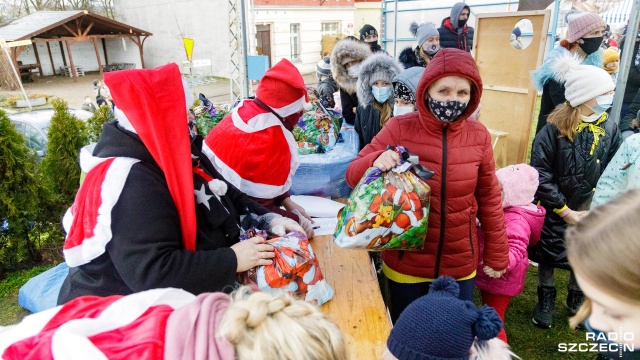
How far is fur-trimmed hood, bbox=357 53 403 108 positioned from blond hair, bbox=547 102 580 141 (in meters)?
1.33

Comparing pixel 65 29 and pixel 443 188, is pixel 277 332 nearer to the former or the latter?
pixel 443 188

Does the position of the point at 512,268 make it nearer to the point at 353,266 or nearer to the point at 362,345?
the point at 353,266

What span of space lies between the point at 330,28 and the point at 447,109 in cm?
2261

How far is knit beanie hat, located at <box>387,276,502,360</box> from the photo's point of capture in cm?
120

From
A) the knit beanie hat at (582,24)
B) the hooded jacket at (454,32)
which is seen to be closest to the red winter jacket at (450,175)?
the knit beanie hat at (582,24)

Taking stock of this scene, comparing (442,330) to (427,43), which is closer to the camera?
(442,330)

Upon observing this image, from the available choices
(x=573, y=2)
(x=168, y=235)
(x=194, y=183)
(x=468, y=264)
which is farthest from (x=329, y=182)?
(x=573, y=2)

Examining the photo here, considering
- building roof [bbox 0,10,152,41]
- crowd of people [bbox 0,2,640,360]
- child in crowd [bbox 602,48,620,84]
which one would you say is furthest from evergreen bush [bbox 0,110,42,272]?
building roof [bbox 0,10,152,41]

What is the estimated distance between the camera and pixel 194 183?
5.23 ft

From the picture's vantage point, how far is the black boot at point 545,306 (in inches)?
116

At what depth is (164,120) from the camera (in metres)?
1.46

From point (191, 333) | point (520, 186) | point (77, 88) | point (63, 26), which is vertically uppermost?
point (63, 26)

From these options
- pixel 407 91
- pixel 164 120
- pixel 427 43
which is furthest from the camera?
pixel 427 43

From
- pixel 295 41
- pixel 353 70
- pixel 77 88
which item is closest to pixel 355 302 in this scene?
pixel 353 70
